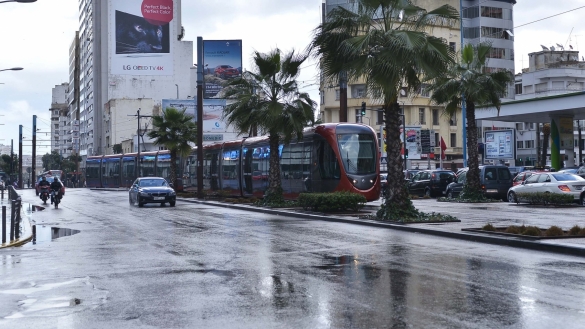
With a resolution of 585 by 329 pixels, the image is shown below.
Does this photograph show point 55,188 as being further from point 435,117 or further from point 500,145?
point 435,117

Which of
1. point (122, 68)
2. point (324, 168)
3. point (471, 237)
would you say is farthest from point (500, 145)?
point (122, 68)

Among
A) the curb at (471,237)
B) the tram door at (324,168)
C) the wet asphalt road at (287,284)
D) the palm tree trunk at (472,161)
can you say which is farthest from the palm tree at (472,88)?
the wet asphalt road at (287,284)

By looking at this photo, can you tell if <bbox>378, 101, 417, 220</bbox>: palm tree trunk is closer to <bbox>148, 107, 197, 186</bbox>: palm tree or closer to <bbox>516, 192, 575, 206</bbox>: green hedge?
<bbox>516, 192, 575, 206</bbox>: green hedge

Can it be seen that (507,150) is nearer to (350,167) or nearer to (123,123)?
(350,167)

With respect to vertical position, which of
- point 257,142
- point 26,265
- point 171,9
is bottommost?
point 26,265

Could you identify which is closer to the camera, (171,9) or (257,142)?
(257,142)

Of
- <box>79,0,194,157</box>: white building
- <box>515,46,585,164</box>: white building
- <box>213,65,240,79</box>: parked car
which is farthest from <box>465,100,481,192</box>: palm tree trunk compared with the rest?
<box>79,0,194,157</box>: white building

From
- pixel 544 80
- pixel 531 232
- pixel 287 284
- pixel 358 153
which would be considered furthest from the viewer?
pixel 544 80

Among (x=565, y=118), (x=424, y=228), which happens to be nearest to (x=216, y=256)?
(x=424, y=228)

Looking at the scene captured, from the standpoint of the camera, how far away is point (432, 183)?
44500 mm

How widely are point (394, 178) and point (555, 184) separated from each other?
1066 centimetres

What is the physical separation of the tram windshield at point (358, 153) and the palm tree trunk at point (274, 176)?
12.0ft

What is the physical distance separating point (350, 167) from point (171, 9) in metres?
87.6

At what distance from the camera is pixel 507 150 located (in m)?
53.1
